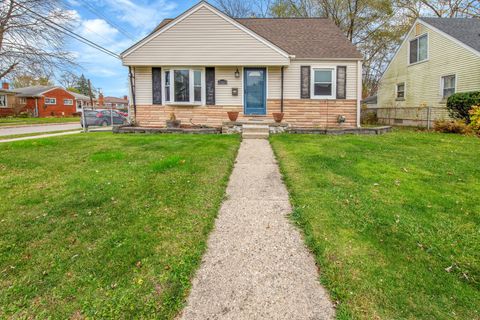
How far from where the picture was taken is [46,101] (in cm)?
4366

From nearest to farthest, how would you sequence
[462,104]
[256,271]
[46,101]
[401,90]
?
[256,271] → [462,104] → [401,90] → [46,101]

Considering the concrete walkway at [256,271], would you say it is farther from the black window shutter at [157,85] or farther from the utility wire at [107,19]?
the utility wire at [107,19]

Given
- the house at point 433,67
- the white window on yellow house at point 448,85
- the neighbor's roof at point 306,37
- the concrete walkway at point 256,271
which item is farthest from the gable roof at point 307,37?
the concrete walkway at point 256,271

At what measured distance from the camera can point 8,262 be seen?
2572 mm

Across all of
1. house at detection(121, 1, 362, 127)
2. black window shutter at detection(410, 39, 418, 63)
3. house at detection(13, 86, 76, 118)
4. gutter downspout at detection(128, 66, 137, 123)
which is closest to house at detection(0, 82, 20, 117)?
house at detection(13, 86, 76, 118)

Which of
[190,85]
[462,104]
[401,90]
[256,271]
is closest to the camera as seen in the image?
[256,271]

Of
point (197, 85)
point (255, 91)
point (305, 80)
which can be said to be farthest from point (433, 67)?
point (197, 85)

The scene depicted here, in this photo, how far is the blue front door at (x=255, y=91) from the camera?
12.8 metres

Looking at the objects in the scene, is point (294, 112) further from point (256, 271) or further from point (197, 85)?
point (256, 271)

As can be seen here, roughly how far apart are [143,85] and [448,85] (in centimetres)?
1626

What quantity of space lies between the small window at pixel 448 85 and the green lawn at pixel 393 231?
38.5 ft

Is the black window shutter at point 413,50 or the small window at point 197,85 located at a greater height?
the black window shutter at point 413,50

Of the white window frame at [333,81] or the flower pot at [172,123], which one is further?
the white window frame at [333,81]

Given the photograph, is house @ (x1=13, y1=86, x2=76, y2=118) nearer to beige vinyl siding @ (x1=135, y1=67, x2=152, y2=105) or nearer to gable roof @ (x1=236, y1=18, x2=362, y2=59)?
beige vinyl siding @ (x1=135, y1=67, x2=152, y2=105)
